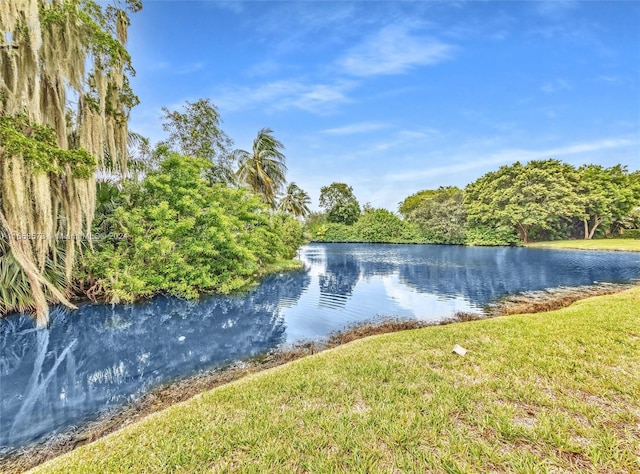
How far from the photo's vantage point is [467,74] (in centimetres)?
1975

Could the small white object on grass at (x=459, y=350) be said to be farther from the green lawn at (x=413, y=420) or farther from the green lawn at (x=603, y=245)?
the green lawn at (x=603, y=245)

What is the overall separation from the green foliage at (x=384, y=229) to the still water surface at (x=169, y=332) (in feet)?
90.9

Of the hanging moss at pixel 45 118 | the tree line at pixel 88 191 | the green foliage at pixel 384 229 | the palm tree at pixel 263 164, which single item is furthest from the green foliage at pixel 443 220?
the hanging moss at pixel 45 118

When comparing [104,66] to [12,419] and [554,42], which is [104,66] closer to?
[12,419]

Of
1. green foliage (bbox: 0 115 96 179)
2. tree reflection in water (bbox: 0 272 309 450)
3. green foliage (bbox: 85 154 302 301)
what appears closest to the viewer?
tree reflection in water (bbox: 0 272 309 450)

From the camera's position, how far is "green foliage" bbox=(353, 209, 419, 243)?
4181 centimetres

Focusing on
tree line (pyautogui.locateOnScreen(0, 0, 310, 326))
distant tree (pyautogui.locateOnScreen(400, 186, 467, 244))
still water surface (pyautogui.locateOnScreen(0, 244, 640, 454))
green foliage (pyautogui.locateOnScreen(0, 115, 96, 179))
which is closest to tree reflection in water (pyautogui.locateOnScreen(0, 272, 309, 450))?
still water surface (pyautogui.locateOnScreen(0, 244, 640, 454))

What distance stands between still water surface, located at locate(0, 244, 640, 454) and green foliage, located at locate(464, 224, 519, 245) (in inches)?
882

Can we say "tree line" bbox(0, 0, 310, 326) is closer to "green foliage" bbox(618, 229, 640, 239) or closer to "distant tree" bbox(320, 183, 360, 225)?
"distant tree" bbox(320, 183, 360, 225)

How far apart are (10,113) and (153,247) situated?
4574 millimetres

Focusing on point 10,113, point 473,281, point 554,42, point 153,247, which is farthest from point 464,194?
point 10,113

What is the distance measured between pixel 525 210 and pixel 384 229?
1795 cm

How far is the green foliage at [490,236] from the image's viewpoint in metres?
35.1

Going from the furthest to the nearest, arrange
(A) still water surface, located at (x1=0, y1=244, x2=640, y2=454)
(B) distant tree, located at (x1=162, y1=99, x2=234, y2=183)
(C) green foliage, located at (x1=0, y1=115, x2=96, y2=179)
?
1. (B) distant tree, located at (x1=162, y1=99, x2=234, y2=183)
2. (C) green foliage, located at (x1=0, y1=115, x2=96, y2=179)
3. (A) still water surface, located at (x1=0, y1=244, x2=640, y2=454)
